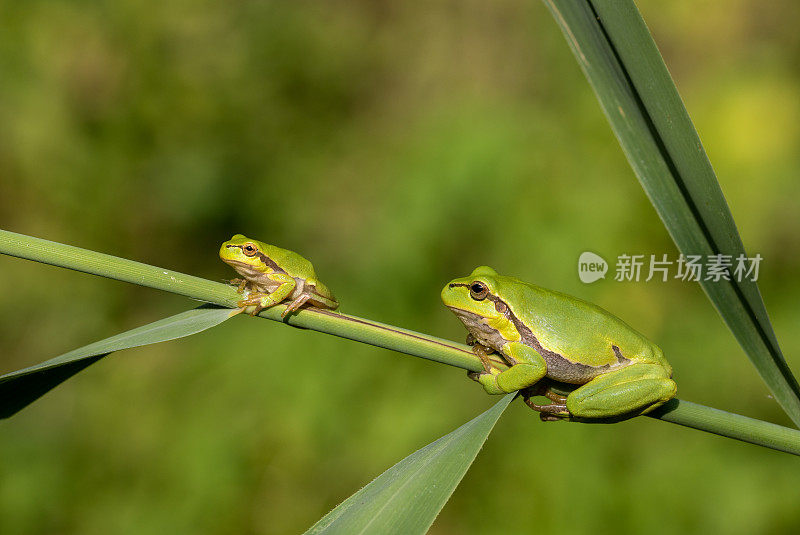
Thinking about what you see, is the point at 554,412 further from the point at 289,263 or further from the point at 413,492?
the point at 289,263

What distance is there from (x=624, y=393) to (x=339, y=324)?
624 millimetres

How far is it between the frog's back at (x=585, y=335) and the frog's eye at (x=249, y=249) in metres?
0.74

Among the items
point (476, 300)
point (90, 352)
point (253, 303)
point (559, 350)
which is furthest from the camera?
point (476, 300)

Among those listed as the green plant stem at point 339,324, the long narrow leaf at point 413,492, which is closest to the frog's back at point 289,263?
the green plant stem at point 339,324

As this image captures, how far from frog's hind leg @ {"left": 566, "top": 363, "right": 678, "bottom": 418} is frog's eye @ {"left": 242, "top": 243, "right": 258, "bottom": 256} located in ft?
2.92

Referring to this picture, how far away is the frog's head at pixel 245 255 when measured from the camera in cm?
164

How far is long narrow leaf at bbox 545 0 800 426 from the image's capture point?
979mm

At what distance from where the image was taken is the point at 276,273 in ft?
5.16

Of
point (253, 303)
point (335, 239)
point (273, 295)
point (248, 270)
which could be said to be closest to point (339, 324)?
point (253, 303)

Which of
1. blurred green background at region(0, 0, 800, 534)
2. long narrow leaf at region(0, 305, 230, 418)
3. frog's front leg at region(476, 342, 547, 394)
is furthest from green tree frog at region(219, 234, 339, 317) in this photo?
blurred green background at region(0, 0, 800, 534)

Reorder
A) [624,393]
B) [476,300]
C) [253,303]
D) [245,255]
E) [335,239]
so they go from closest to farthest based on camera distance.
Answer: [253,303]
[624,393]
[476,300]
[245,255]
[335,239]

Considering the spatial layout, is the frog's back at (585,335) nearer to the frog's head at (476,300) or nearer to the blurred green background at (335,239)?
the frog's head at (476,300)

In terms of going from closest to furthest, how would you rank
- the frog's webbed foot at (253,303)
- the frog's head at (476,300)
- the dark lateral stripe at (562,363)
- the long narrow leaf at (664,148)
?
the long narrow leaf at (664,148), the frog's webbed foot at (253,303), the dark lateral stripe at (562,363), the frog's head at (476,300)

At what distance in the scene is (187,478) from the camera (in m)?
2.59
